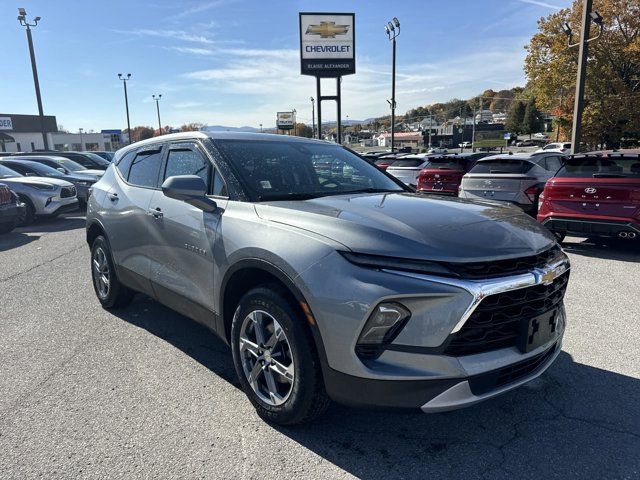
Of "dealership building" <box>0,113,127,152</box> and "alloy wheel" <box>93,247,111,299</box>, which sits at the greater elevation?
"dealership building" <box>0,113,127,152</box>

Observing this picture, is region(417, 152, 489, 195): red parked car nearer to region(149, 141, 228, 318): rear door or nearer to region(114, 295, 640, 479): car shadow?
region(114, 295, 640, 479): car shadow

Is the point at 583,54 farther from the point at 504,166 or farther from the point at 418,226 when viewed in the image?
the point at 418,226

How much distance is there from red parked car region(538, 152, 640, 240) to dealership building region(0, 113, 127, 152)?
61568 mm

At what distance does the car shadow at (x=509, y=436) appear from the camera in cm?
243

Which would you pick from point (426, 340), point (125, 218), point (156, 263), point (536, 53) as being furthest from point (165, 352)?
point (536, 53)

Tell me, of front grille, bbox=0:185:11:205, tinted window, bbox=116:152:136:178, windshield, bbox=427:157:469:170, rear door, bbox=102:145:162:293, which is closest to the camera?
rear door, bbox=102:145:162:293

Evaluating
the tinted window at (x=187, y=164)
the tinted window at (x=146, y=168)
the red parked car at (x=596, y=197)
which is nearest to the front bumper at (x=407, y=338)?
the tinted window at (x=187, y=164)

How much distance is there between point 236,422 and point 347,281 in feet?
4.36

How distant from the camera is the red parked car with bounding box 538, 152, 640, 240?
672 cm

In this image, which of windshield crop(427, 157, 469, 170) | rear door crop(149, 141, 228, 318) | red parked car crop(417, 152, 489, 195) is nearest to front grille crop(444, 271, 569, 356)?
rear door crop(149, 141, 228, 318)

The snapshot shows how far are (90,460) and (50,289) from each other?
4038 mm

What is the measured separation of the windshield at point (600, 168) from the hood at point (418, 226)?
16.3ft

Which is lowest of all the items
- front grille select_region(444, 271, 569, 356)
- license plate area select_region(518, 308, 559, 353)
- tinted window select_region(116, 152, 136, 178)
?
license plate area select_region(518, 308, 559, 353)

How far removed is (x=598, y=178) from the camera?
705 cm
